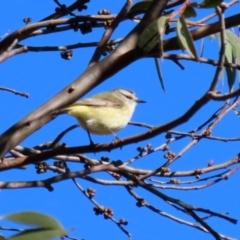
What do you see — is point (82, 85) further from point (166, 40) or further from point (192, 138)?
point (192, 138)

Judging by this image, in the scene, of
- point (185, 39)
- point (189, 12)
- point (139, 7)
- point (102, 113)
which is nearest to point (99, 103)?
point (102, 113)

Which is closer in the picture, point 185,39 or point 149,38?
point 185,39

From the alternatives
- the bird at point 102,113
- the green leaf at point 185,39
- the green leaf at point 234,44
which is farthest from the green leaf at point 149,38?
the bird at point 102,113

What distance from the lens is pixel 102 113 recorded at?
509cm

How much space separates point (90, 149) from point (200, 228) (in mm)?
994

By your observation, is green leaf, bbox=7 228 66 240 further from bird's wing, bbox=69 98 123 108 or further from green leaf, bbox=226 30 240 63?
bird's wing, bbox=69 98 123 108

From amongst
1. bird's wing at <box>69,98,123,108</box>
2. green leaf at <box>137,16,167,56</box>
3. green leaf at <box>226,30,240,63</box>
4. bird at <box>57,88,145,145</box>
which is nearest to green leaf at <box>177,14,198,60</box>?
green leaf at <box>137,16,167,56</box>

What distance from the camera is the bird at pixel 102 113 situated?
4.84 m

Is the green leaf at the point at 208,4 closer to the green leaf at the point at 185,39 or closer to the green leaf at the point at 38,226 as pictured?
the green leaf at the point at 185,39

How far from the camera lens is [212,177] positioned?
11.6ft

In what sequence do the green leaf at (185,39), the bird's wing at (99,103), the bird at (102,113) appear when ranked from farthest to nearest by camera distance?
the bird's wing at (99,103), the bird at (102,113), the green leaf at (185,39)

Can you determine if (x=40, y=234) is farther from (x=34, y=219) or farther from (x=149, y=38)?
(x=149, y=38)

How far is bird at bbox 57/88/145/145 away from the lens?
4.84 m

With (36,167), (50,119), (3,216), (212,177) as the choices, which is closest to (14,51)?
(36,167)
